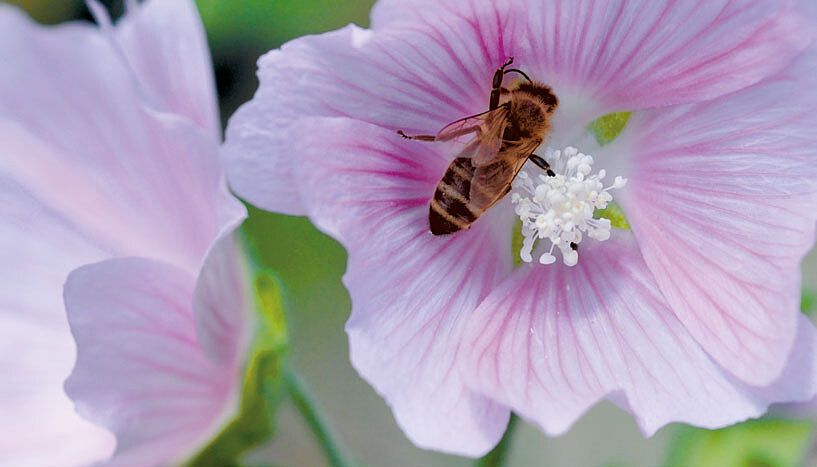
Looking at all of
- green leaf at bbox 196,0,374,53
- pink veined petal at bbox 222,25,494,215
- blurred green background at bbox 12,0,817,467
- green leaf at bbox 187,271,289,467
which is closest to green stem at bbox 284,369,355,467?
green leaf at bbox 187,271,289,467

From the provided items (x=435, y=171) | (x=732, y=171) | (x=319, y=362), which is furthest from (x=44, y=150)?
(x=319, y=362)

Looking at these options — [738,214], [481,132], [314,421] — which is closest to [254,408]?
[314,421]

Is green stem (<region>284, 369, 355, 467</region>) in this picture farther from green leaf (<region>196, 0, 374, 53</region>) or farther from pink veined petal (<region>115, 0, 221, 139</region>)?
green leaf (<region>196, 0, 374, 53</region>)

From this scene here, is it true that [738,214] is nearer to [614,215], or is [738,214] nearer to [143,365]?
[614,215]

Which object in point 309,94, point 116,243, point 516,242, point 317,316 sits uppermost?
point 309,94

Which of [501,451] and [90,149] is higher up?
[90,149]

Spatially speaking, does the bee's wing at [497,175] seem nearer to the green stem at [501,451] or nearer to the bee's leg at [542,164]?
the bee's leg at [542,164]

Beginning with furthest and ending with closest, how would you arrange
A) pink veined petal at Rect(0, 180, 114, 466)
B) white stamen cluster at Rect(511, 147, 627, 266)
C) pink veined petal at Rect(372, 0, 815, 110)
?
pink veined petal at Rect(0, 180, 114, 466), white stamen cluster at Rect(511, 147, 627, 266), pink veined petal at Rect(372, 0, 815, 110)

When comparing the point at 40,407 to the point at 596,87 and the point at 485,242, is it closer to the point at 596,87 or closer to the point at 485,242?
the point at 485,242
